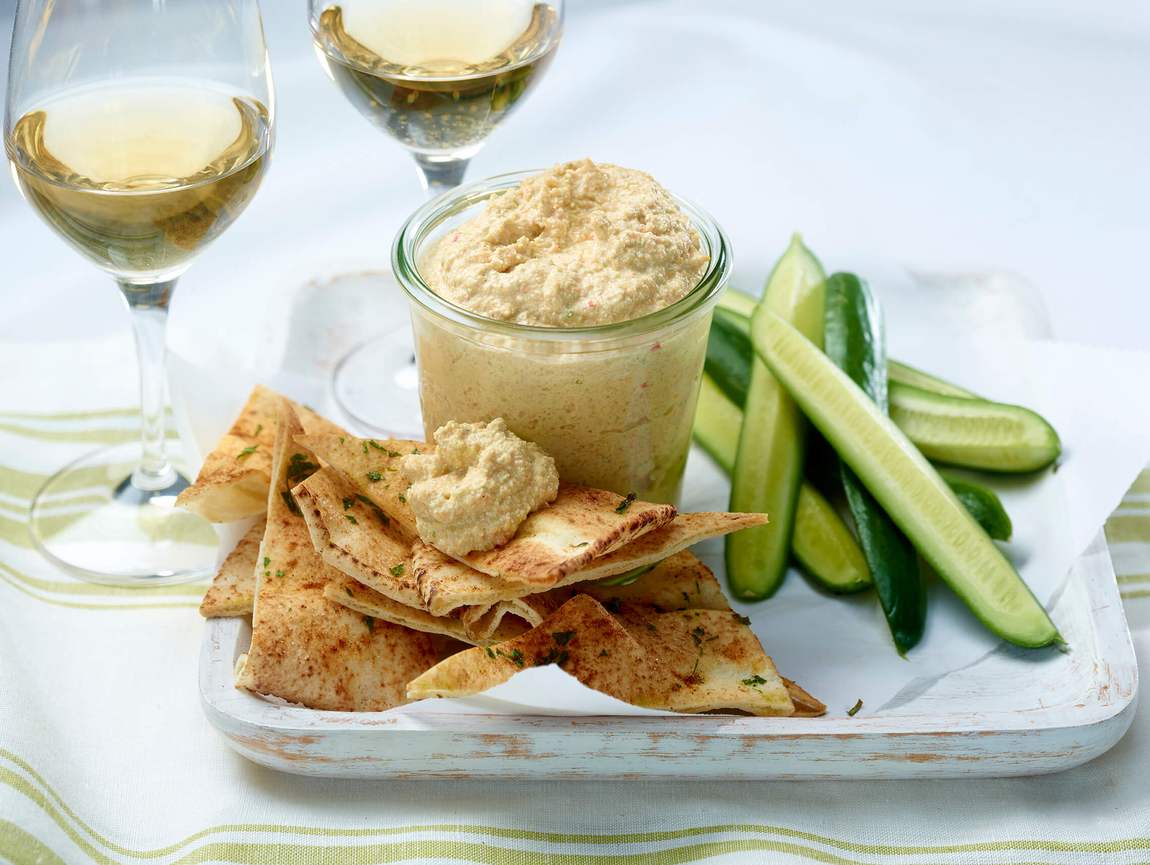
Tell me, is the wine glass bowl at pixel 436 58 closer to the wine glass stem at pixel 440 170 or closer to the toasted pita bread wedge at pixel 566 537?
the wine glass stem at pixel 440 170

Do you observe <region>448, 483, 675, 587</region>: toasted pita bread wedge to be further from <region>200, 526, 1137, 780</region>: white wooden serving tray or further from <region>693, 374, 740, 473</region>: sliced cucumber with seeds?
<region>693, 374, 740, 473</region>: sliced cucumber with seeds

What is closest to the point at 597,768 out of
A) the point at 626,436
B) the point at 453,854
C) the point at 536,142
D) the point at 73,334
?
the point at 453,854

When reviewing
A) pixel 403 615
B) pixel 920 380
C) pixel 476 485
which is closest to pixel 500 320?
pixel 476 485

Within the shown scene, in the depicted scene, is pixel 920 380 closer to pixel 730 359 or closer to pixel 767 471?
pixel 730 359

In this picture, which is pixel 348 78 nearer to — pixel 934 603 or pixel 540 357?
pixel 540 357

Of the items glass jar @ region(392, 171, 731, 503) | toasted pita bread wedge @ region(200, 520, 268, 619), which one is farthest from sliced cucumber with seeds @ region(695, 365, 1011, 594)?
toasted pita bread wedge @ region(200, 520, 268, 619)

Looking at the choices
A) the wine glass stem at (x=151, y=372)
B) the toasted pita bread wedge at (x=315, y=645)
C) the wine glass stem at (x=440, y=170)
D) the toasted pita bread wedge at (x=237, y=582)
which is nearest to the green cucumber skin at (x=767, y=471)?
the toasted pita bread wedge at (x=315, y=645)
